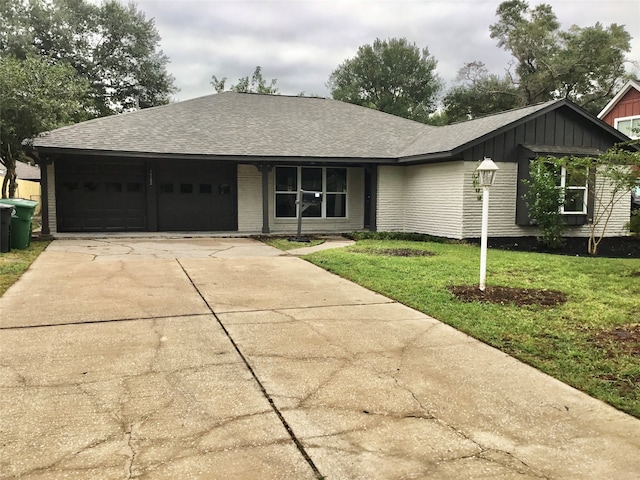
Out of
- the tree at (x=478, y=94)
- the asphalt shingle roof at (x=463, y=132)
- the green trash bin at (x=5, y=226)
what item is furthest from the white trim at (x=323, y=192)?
the tree at (x=478, y=94)

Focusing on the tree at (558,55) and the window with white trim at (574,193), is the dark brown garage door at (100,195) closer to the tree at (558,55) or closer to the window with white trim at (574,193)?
the window with white trim at (574,193)

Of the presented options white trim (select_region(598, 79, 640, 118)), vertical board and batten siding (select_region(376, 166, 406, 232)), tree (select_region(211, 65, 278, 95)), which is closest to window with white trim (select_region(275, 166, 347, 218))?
vertical board and batten siding (select_region(376, 166, 406, 232))

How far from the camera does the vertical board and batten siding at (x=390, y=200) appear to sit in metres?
15.5

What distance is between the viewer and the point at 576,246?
12789mm

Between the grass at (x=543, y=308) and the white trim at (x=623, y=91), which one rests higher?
the white trim at (x=623, y=91)

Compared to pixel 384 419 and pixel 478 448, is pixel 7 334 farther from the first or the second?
pixel 478 448

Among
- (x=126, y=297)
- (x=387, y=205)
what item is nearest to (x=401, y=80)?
(x=387, y=205)

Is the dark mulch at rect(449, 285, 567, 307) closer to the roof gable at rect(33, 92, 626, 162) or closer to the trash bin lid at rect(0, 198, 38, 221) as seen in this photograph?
the roof gable at rect(33, 92, 626, 162)

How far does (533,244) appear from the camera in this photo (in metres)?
13.0

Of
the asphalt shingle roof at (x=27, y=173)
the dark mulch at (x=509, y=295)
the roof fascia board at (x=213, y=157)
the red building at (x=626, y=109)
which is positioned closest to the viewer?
the dark mulch at (x=509, y=295)

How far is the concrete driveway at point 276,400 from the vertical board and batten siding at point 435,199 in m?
7.81

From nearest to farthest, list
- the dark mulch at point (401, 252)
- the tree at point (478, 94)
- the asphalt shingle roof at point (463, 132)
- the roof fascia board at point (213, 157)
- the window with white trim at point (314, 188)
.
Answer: the dark mulch at point (401, 252)
the roof fascia board at point (213, 157)
the asphalt shingle roof at point (463, 132)
the window with white trim at point (314, 188)
the tree at point (478, 94)

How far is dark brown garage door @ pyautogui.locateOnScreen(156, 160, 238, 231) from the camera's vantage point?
15039 mm

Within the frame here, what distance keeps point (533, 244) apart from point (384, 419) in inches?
444
